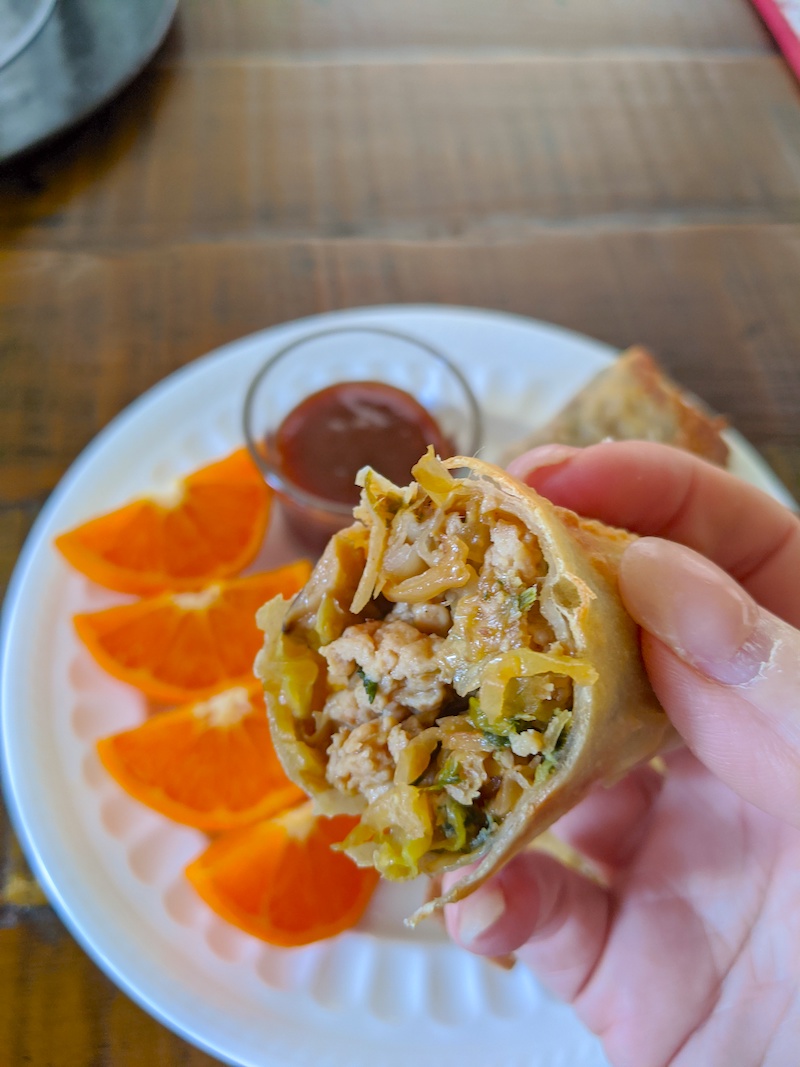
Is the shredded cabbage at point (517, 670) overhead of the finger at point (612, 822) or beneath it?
overhead

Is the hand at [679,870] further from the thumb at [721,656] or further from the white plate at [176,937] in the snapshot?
the white plate at [176,937]

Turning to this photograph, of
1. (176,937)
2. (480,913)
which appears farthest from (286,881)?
(480,913)

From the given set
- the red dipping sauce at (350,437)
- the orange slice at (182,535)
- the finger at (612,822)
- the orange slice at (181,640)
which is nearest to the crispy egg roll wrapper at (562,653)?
the finger at (612,822)

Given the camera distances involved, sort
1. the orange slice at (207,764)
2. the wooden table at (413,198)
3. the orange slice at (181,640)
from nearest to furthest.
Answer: the orange slice at (207,764)
the orange slice at (181,640)
the wooden table at (413,198)

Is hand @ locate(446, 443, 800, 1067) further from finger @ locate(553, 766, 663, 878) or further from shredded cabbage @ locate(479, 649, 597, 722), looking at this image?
shredded cabbage @ locate(479, 649, 597, 722)

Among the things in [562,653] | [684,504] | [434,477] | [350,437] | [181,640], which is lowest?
[181,640]

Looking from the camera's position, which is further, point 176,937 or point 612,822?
point 612,822

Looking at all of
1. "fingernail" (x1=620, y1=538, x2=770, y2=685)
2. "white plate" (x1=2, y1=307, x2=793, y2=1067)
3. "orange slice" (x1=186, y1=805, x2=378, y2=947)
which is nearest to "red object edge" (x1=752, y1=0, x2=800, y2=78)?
"white plate" (x1=2, y1=307, x2=793, y2=1067)

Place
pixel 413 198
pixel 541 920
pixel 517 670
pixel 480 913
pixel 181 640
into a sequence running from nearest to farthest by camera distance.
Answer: pixel 517 670 < pixel 480 913 < pixel 541 920 < pixel 181 640 < pixel 413 198

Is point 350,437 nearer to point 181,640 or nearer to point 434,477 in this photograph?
point 181,640
